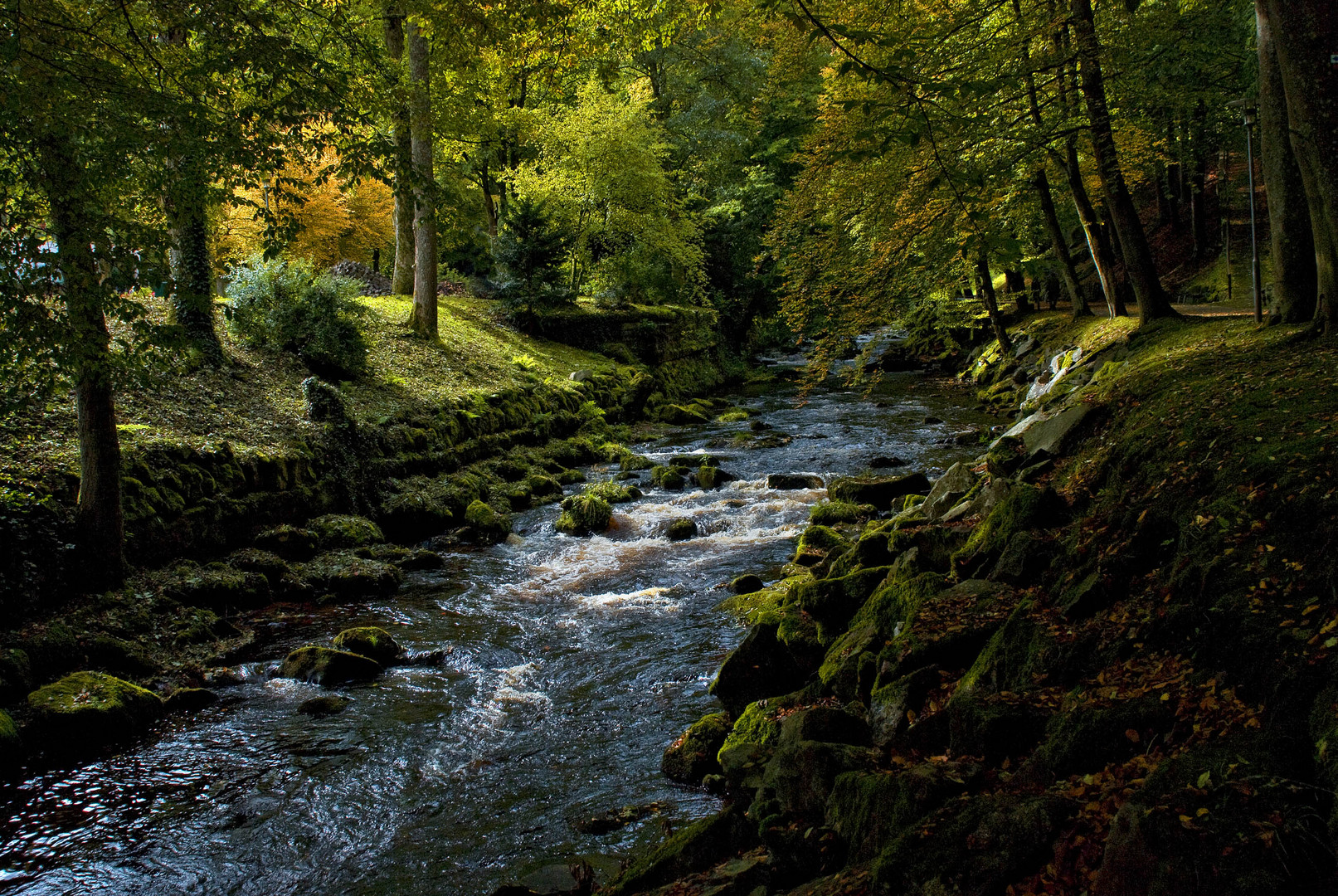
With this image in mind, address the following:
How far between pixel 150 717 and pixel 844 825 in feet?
20.7

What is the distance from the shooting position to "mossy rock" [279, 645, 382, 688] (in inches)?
307

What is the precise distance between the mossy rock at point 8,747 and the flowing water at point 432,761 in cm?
23

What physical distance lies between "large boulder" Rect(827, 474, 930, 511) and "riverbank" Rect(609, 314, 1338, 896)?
453 centimetres

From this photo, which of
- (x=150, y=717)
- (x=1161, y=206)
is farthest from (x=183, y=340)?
(x=1161, y=206)

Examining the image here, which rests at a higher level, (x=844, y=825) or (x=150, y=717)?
(x=844, y=825)

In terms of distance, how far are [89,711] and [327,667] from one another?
76.2 inches

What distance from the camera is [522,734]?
6.82m

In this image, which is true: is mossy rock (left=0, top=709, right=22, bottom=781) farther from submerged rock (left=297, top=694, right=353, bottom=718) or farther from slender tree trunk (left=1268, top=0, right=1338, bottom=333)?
slender tree trunk (left=1268, top=0, right=1338, bottom=333)

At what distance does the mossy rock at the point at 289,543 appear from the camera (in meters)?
10.5

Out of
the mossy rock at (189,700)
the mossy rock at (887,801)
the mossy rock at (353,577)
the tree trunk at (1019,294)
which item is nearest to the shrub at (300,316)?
the mossy rock at (353,577)

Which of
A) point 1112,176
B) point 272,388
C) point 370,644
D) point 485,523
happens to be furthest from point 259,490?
point 1112,176

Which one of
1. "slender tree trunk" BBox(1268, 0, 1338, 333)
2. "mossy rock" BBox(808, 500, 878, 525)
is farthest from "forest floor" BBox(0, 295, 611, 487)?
"slender tree trunk" BBox(1268, 0, 1338, 333)

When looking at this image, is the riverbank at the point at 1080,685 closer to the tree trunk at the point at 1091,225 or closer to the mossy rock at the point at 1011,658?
the mossy rock at the point at 1011,658

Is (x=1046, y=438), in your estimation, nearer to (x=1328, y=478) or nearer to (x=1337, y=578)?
(x=1328, y=478)
